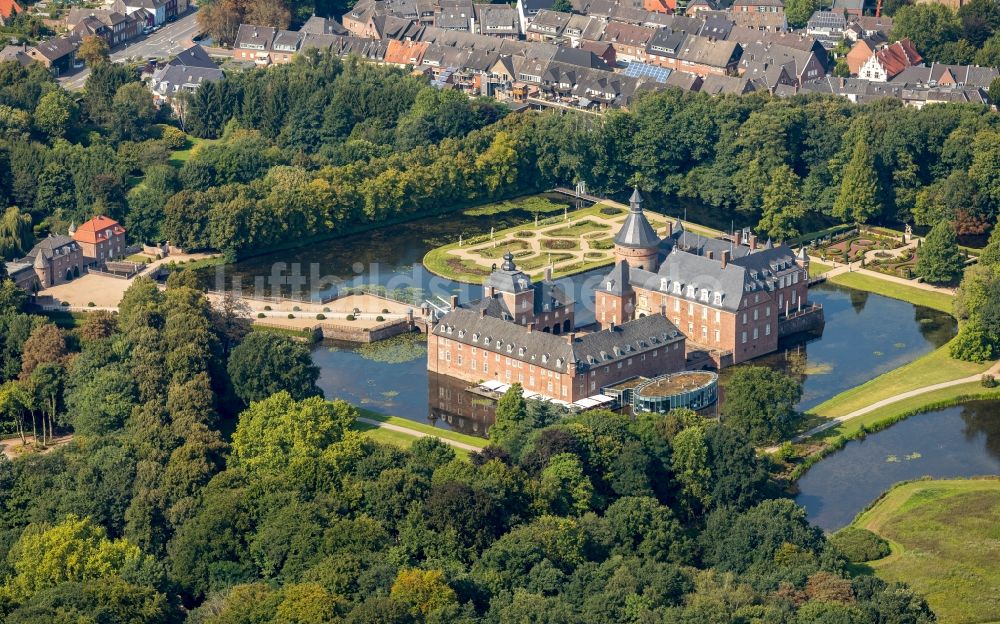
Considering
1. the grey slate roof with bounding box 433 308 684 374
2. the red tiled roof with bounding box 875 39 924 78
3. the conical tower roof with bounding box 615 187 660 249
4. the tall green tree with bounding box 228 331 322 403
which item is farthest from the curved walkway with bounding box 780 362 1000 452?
the red tiled roof with bounding box 875 39 924 78

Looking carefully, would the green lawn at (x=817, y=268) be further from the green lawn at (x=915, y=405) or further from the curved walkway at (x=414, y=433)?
the curved walkway at (x=414, y=433)

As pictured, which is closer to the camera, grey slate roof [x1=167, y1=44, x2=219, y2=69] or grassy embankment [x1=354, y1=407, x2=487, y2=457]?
grassy embankment [x1=354, y1=407, x2=487, y2=457]

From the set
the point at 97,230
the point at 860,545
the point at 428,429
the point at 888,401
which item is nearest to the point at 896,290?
the point at 888,401

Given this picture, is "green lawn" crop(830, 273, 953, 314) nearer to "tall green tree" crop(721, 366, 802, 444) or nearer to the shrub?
"tall green tree" crop(721, 366, 802, 444)

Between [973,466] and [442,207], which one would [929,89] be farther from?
[973,466]

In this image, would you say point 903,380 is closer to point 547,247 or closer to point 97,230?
point 547,247
